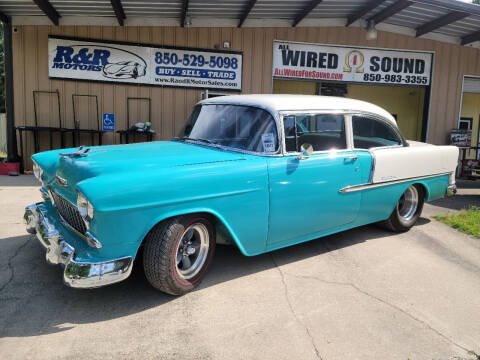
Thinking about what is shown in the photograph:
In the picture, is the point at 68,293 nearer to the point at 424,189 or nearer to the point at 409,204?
the point at 409,204

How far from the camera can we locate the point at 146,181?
2.86 metres

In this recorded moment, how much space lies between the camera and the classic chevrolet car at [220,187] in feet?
9.16

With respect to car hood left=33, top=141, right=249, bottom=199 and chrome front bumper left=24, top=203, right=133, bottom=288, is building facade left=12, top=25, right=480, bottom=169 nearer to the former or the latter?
car hood left=33, top=141, right=249, bottom=199

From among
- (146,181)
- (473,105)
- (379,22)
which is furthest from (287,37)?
Result: (473,105)

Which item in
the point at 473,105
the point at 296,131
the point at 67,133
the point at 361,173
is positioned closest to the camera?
the point at 296,131

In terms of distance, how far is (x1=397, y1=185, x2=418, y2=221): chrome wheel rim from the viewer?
529 centimetres

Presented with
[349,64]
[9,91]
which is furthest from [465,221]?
[9,91]

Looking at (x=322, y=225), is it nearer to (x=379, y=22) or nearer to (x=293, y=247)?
(x=293, y=247)

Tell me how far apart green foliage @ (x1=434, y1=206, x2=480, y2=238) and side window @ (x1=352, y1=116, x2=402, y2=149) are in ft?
5.47

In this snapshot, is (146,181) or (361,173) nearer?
(146,181)

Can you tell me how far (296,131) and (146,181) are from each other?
163 centimetres

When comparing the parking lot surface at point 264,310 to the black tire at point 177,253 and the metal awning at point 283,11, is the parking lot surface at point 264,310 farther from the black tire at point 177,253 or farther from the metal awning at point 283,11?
the metal awning at point 283,11

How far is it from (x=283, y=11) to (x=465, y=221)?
635 centimetres

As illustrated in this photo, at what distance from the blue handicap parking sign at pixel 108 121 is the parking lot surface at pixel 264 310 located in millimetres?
5184
